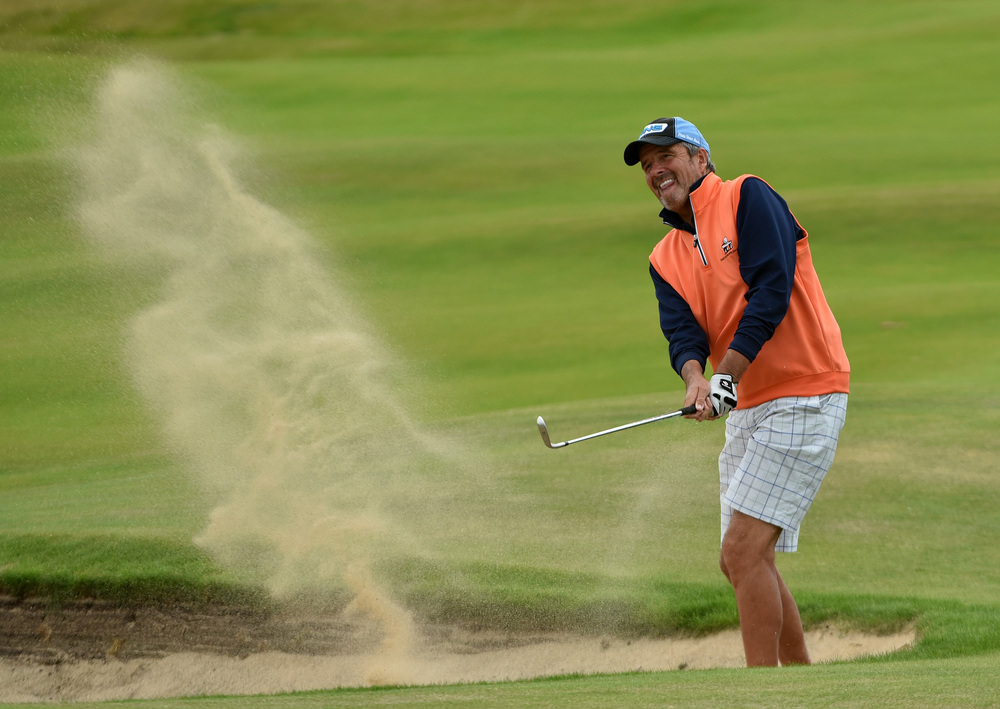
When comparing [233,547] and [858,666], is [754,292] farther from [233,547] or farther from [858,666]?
[233,547]

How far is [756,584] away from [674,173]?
138cm

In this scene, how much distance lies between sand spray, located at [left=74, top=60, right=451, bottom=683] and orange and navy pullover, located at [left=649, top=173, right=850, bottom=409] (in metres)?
2.18

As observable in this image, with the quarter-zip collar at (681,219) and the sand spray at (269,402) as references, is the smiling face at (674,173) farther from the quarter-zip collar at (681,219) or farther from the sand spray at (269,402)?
the sand spray at (269,402)

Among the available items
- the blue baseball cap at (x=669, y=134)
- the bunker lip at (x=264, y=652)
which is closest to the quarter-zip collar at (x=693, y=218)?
the blue baseball cap at (x=669, y=134)

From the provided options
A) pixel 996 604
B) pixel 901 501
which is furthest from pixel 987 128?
pixel 996 604

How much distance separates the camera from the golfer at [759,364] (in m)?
4.18

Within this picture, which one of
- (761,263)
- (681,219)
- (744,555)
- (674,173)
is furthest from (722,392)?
(674,173)

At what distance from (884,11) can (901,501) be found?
2611 cm

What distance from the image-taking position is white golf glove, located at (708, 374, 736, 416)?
4.15m

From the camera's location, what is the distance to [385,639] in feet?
19.2

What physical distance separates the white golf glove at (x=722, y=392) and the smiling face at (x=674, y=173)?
608 mm

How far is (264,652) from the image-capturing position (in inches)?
231

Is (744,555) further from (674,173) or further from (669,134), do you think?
(669,134)

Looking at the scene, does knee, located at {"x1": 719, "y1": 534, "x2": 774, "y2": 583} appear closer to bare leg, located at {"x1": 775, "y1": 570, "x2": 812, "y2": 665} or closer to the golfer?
the golfer
